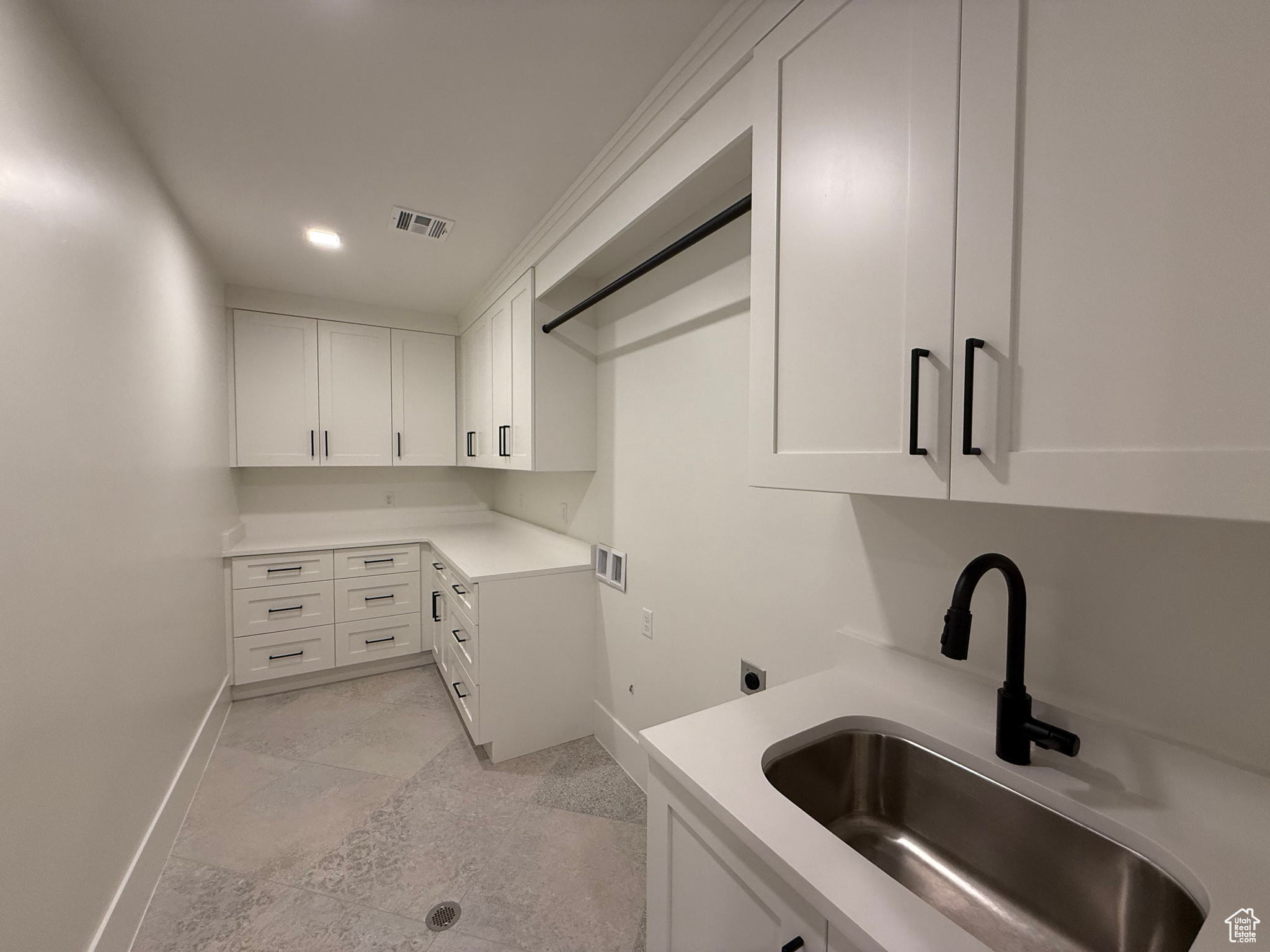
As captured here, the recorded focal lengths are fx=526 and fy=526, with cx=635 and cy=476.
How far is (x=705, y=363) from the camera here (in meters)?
1.85

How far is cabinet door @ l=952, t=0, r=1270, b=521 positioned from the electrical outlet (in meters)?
1.03

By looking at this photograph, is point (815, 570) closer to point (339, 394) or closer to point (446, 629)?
point (446, 629)

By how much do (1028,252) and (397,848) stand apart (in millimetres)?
2422

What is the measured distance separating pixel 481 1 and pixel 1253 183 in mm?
1440

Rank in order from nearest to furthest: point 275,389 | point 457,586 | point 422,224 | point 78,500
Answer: point 78,500, point 422,224, point 457,586, point 275,389

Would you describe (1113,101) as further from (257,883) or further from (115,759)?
(257,883)

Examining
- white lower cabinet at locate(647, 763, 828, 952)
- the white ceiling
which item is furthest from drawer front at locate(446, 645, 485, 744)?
the white ceiling

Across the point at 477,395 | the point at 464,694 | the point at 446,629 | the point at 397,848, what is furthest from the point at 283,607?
the point at 397,848

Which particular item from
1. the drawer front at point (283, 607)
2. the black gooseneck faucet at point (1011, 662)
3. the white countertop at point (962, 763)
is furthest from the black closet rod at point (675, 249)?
the drawer front at point (283, 607)

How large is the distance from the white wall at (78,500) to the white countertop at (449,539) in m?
1.13

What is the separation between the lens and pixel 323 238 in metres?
2.52

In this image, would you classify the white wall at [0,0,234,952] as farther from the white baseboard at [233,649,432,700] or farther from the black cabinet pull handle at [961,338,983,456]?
the black cabinet pull handle at [961,338,983,456]

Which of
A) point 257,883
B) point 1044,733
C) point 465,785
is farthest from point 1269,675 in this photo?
point 257,883

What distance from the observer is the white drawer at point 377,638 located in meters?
3.30
